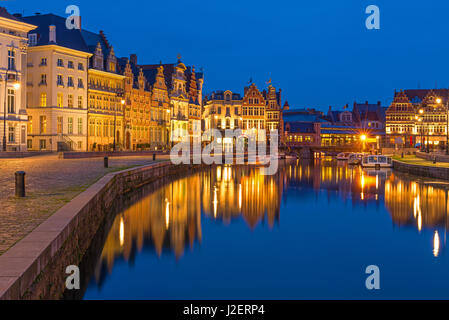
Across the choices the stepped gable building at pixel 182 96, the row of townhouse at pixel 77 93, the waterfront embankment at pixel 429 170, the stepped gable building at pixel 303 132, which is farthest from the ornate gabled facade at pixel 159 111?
the waterfront embankment at pixel 429 170

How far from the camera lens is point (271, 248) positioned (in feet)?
54.1

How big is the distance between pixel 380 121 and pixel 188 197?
109 m

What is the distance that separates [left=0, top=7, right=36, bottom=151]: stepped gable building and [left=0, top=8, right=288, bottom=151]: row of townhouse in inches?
3.6

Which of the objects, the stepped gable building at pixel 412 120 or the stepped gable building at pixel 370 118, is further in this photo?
the stepped gable building at pixel 370 118

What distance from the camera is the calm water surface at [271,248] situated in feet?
39.0

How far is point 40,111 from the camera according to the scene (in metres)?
61.2

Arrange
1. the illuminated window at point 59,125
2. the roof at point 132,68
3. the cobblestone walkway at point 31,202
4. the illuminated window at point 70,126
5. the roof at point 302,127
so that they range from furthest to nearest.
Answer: the roof at point 302,127 < the roof at point 132,68 < the illuminated window at point 70,126 < the illuminated window at point 59,125 < the cobblestone walkway at point 31,202

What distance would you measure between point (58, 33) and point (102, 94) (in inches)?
414

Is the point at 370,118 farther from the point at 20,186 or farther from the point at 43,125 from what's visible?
the point at 20,186

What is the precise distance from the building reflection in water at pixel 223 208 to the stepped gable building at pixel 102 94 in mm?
31056

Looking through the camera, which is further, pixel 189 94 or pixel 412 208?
pixel 189 94

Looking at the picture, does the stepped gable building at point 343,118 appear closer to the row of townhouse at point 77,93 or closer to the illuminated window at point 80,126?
the row of townhouse at point 77,93
